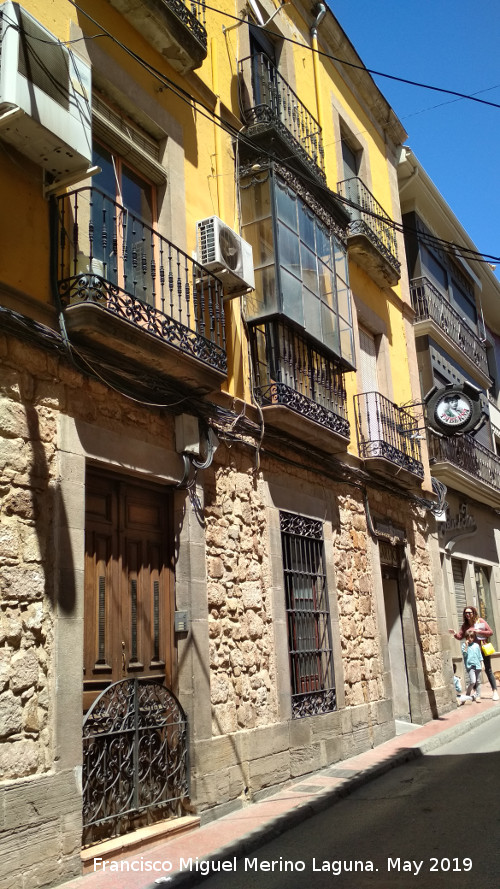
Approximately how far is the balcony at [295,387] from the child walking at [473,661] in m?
5.51

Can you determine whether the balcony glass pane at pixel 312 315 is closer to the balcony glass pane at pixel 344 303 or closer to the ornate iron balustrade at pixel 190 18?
the balcony glass pane at pixel 344 303

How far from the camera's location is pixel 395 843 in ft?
18.1

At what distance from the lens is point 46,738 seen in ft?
16.1

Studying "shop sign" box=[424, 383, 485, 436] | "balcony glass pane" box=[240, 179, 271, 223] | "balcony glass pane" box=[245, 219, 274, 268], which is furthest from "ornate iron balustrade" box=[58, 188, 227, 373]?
"shop sign" box=[424, 383, 485, 436]

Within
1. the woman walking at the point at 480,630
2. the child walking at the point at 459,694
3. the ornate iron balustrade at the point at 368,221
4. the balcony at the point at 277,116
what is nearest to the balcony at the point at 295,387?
the balcony at the point at 277,116

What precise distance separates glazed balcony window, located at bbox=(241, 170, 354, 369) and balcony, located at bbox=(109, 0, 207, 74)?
1.53m

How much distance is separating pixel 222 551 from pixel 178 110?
4.52m

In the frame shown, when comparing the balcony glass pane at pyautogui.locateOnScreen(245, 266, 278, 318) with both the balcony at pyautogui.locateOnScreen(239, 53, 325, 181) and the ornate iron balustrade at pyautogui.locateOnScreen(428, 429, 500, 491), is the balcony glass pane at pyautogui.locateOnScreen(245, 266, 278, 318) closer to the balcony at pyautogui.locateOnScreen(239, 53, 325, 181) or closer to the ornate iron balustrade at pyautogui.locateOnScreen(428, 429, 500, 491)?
the balcony at pyautogui.locateOnScreen(239, 53, 325, 181)

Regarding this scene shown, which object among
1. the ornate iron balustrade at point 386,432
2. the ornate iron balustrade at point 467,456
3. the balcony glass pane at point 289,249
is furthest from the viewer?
the ornate iron balustrade at point 467,456

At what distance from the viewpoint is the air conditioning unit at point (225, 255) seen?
7.44m

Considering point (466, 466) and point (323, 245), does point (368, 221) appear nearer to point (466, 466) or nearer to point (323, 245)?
point (323, 245)

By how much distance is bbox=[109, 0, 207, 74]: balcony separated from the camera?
711 cm

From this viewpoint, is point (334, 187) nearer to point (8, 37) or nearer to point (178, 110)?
point (178, 110)

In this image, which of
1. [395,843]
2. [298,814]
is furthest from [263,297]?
[395,843]
